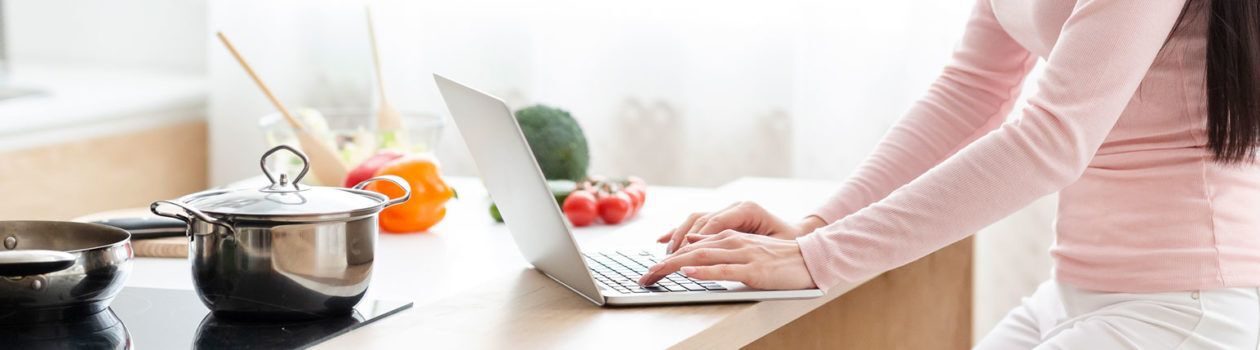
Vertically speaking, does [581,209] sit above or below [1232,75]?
below

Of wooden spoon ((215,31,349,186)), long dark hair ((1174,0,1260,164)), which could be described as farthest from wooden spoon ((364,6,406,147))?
long dark hair ((1174,0,1260,164))

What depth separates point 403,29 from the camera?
2.81 meters

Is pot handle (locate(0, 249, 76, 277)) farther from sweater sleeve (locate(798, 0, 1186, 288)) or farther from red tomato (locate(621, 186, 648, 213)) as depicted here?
red tomato (locate(621, 186, 648, 213))

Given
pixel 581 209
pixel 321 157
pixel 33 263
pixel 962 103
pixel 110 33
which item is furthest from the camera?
pixel 110 33

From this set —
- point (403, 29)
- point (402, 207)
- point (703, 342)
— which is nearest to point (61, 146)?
point (403, 29)

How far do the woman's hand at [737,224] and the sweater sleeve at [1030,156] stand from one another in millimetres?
168

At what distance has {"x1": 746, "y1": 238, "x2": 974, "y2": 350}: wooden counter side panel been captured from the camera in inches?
63.1

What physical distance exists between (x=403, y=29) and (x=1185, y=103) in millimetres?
1862

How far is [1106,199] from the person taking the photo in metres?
1.34

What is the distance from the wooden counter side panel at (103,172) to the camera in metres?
2.51

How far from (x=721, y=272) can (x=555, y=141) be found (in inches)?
30.1

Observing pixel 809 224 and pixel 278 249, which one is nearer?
pixel 278 249

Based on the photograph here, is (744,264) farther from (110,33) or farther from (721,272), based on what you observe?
(110,33)

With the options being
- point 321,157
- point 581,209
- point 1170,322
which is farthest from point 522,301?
point 321,157
